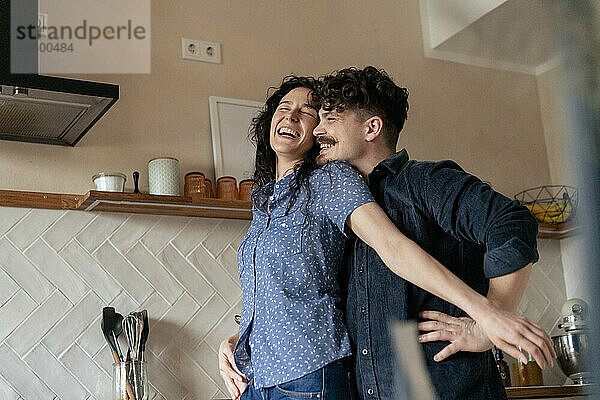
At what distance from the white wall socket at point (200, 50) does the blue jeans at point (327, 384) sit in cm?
176

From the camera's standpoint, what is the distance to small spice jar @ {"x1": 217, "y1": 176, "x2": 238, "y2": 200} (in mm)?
2531

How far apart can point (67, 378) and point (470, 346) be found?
5.34 ft

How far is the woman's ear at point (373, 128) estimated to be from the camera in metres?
1.36

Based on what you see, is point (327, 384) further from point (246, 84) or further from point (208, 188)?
point (246, 84)

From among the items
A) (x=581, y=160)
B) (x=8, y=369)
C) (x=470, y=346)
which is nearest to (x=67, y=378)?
(x=8, y=369)

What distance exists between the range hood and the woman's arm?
1100 mm

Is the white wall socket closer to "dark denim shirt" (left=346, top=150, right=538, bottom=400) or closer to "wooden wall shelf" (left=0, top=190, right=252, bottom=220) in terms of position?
"wooden wall shelf" (left=0, top=190, right=252, bottom=220)

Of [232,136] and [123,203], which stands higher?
[232,136]

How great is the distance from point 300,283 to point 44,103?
45.2 inches

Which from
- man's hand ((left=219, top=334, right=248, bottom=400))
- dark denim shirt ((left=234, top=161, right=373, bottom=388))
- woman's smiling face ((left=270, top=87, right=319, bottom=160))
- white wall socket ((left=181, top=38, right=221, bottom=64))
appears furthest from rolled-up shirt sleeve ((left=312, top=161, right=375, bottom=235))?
white wall socket ((left=181, top=38, right=221, bottom=64))

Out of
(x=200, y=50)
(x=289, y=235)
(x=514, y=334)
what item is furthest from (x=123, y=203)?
(x=514, y=334)

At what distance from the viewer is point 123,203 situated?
234 centimetres

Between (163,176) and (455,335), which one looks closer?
(455,335)

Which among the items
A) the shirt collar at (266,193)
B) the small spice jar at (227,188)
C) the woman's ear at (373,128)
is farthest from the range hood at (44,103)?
the woman's ear at (373,128)
